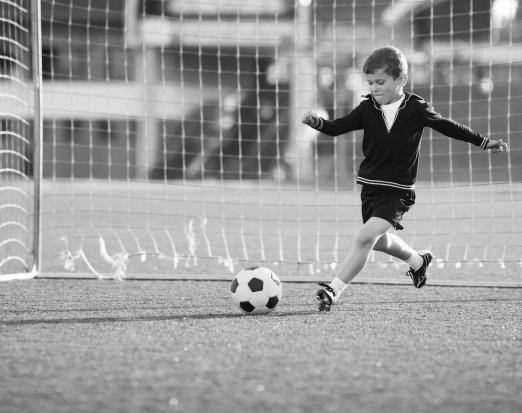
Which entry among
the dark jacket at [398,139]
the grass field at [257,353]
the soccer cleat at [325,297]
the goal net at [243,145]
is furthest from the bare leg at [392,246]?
the goal net at [243,145]

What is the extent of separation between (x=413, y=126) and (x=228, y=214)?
7.74 metres

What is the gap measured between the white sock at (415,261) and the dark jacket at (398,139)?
543 millimetres

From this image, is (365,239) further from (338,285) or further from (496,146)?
(496,146)

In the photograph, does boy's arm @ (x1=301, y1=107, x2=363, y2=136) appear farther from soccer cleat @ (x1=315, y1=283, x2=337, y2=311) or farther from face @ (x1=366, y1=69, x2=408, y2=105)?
soccer cleat @ (x1=315, y1=283, x2=337, y2=311)

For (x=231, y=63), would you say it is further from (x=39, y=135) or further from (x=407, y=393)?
(x=407, y=393)

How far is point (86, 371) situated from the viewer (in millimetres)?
3168

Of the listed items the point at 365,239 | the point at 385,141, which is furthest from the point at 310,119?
the point at 365,239

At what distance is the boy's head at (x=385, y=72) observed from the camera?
4.77 meters

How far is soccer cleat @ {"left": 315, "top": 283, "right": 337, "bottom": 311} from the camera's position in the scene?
468cm

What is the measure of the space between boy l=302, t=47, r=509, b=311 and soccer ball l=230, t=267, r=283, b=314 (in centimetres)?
27

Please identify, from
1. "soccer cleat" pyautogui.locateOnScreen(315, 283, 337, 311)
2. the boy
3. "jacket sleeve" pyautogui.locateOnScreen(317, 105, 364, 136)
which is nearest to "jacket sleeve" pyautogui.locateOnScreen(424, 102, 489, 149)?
the boy

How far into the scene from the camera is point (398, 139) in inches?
191

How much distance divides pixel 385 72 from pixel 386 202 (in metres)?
0.71

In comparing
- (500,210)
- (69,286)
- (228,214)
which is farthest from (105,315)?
(500,210)
